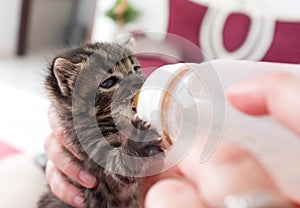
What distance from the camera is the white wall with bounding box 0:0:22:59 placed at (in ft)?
8.73

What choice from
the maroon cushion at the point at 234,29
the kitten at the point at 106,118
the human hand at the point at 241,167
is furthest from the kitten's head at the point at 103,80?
the maroon cushion at the point at 234,29

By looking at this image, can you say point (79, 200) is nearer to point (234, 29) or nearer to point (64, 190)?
point (64, 190)

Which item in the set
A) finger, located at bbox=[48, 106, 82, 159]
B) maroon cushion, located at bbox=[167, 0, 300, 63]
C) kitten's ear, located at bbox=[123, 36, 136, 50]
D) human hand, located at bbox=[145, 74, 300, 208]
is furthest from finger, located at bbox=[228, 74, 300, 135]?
maroon cushion, located at bbox=[167, 0, 300, 63]

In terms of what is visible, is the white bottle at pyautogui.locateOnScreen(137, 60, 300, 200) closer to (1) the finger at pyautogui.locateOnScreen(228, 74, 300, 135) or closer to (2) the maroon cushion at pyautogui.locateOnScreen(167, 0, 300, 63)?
(1) the finger at pyautogui.locateOnScreen(228, 74, 300, 135)

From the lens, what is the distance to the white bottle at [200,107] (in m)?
0.43

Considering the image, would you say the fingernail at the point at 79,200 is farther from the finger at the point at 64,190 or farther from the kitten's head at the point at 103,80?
the kitten's head at the point at 103,80

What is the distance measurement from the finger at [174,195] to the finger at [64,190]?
222 mm

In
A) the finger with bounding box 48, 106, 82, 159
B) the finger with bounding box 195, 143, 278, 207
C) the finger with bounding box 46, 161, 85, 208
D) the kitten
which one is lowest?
the finger with bounding box 46, 161, 85, 208

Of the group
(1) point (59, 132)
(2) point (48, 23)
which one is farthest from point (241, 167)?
(2) point (48, 23)

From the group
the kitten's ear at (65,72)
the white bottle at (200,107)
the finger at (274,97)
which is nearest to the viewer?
the finger at (274,97)

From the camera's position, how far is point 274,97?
33 cm

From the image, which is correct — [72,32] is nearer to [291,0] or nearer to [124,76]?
[291,0]

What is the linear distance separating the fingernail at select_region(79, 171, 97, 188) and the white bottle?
0.55ft

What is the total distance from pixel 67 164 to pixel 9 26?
221cm
